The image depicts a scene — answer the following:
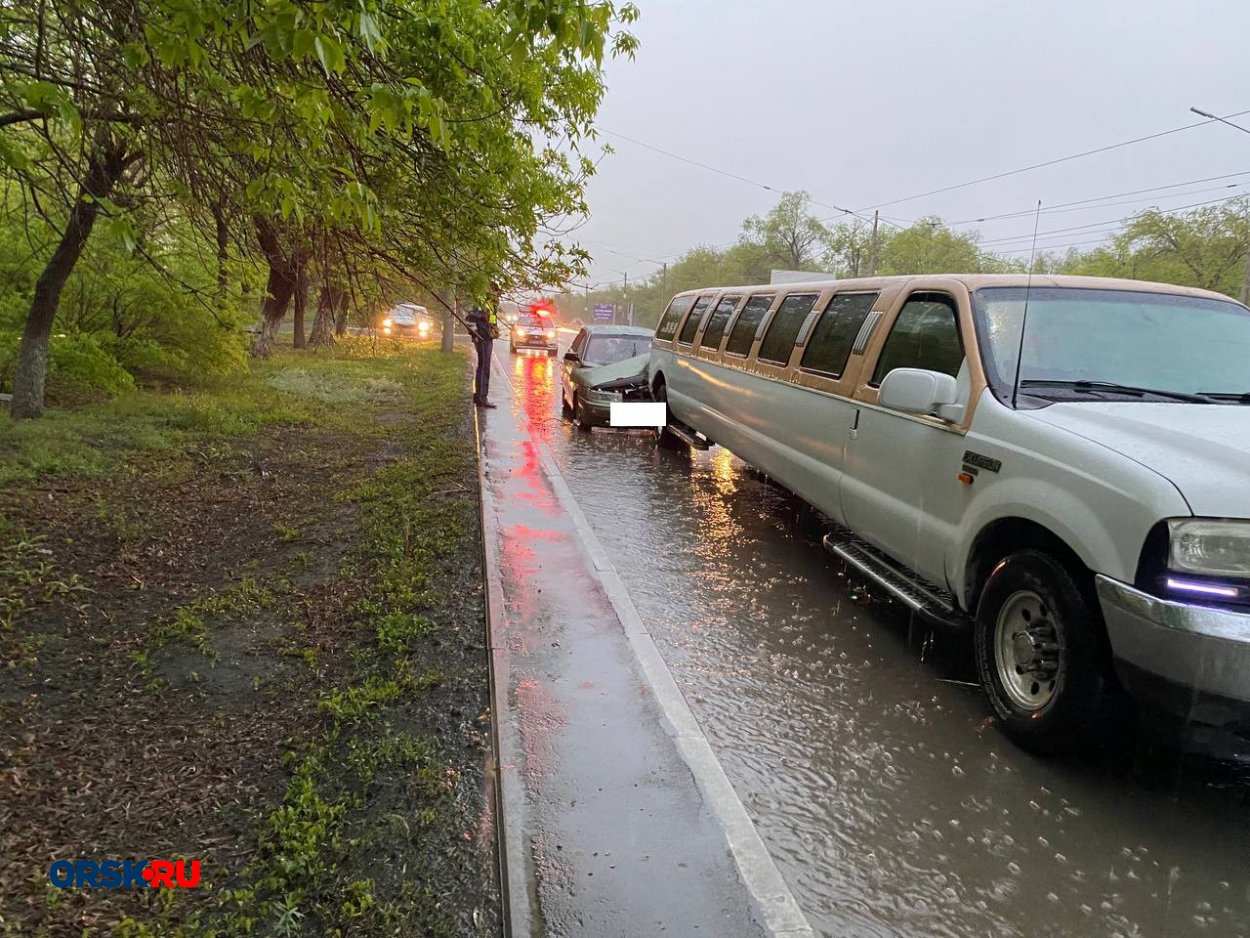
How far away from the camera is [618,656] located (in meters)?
4.36

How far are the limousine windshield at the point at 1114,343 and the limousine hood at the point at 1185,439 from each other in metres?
0.26

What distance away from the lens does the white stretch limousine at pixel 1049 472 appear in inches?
110

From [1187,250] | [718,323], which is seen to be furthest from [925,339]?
[1187,250]

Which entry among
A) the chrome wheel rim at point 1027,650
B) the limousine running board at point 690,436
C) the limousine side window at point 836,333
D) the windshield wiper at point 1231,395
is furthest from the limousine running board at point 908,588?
the limousine running board at point 690,436

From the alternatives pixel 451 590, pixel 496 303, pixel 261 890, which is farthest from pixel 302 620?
pixel 496 303

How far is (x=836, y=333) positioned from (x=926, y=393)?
71.6 inches

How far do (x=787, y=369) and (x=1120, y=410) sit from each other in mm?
2950

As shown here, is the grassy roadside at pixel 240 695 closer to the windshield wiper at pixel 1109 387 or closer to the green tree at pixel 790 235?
the windshield wiper at pixel 1109 387

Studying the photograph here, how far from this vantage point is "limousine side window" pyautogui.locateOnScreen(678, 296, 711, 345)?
30.3 feet

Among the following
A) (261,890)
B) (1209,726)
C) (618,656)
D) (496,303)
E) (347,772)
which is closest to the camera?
(261,890)

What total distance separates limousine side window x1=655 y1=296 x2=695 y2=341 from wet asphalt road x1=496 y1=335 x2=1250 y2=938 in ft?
17.0

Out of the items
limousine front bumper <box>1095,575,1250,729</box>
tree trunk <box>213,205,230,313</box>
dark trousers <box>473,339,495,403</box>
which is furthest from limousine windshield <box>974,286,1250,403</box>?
dark trousers <box>473,339,495,403</box>

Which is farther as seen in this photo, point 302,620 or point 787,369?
point 787,369

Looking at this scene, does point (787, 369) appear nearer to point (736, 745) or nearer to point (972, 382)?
point (972, 382)
